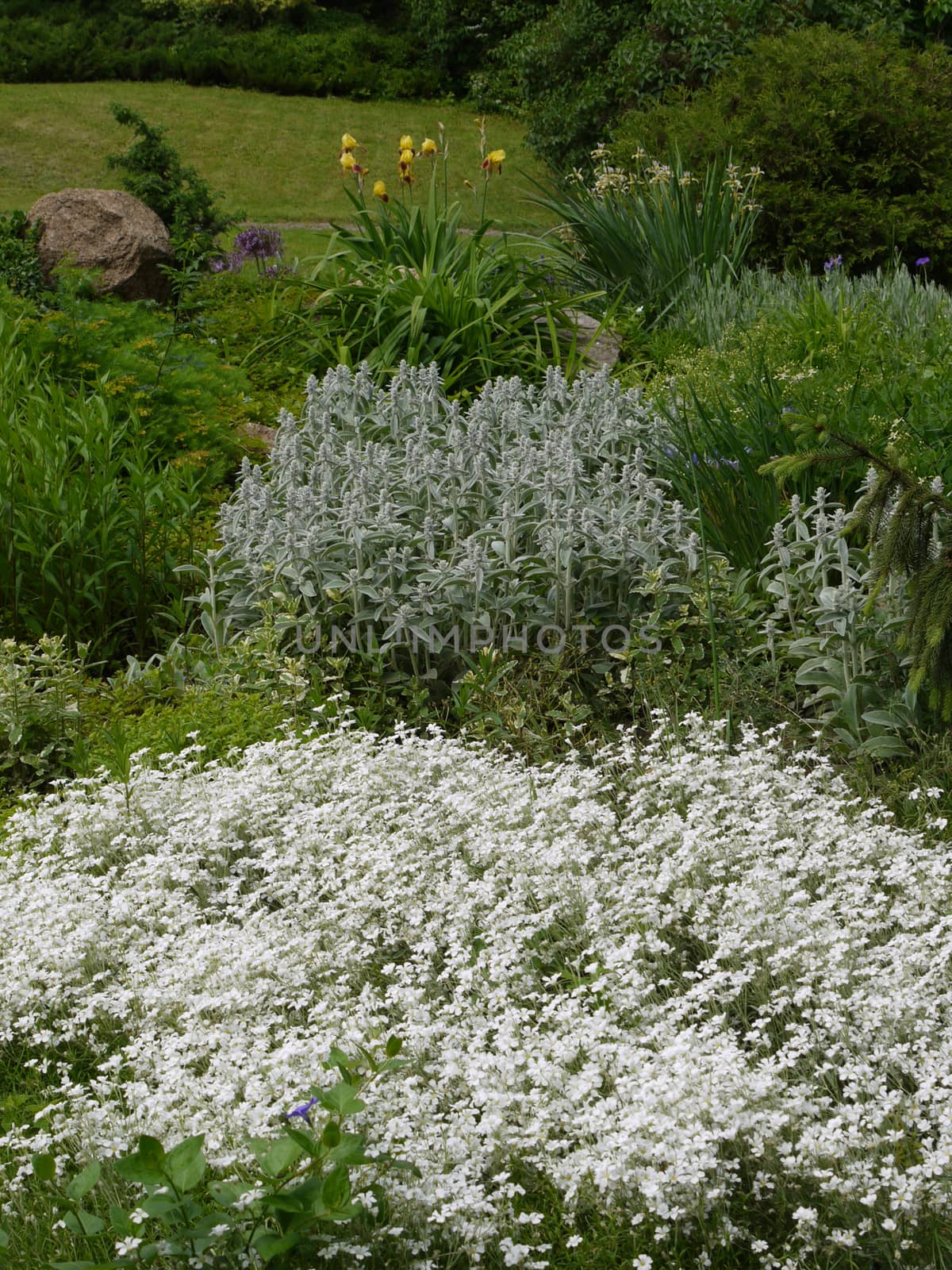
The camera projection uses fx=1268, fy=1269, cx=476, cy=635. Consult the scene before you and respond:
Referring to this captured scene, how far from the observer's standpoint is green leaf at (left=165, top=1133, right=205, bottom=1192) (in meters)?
2.12

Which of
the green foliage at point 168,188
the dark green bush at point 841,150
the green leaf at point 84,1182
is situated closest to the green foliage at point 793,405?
the green leaf at point 84,1182

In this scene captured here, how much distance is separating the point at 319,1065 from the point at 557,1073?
495 millimetres

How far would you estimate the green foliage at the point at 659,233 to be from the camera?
29.1ft

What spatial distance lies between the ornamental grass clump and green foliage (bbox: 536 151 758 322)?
3.38 metres

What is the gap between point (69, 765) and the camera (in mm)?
4508

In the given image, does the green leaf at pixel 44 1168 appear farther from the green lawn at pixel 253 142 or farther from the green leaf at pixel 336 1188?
the green lawn at pixel 253 142

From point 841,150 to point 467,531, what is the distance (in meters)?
6.89

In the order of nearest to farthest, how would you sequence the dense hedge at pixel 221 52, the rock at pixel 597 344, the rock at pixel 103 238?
the rock at pixel 597 344 < the rock at pixel 103 238 < the dense hedge at pixel 221 52

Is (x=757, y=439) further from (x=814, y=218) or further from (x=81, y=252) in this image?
(x=81, y=252)

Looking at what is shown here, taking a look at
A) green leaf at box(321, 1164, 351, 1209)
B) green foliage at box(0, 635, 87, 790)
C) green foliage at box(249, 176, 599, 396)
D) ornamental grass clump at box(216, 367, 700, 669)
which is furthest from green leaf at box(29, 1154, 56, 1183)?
green foliage at box(249, 176, 599, 396)

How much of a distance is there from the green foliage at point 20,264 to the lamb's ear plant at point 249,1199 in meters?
8.12

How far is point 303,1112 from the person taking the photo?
238cm

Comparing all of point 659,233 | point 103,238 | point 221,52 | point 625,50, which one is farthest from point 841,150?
point 221,52

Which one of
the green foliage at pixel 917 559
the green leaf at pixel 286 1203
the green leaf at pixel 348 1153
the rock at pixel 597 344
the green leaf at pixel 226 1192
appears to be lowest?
the green leaf at pixel 226 1192
